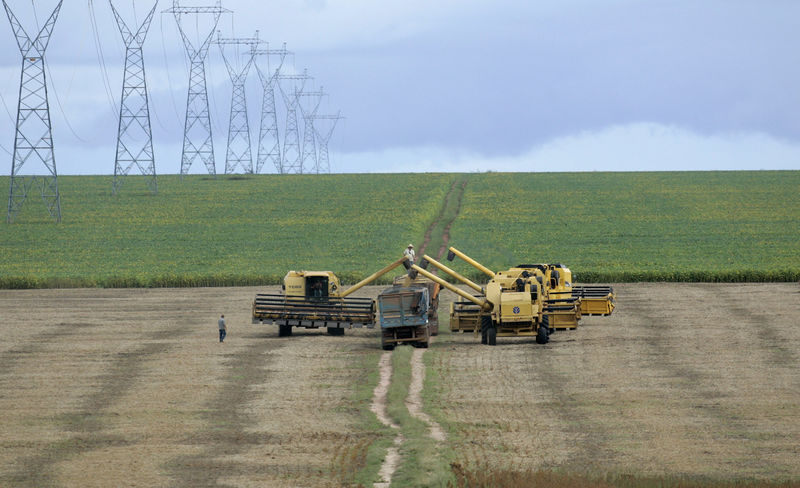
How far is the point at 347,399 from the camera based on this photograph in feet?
119

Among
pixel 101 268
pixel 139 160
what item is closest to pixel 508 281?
pixel 101 268

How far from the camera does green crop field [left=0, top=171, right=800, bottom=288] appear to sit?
254 feet

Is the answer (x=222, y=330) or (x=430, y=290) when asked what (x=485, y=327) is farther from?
(x=222, y=330)

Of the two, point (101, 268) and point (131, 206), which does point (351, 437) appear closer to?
point (101, 268)

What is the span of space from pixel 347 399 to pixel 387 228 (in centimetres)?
6252

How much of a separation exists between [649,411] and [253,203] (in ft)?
294

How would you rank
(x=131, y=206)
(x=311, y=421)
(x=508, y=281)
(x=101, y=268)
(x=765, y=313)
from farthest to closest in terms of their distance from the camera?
(x=131, y=206), (x=101, y=268), (x=765, y=313), (x=508, y=281), (x=311, y=421)

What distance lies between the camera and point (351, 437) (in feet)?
101

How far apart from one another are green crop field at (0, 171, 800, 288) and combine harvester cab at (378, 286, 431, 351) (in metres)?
26.9

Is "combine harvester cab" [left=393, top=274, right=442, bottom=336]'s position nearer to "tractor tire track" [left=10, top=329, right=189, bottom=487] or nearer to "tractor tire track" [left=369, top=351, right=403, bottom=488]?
"tractor tire track" [left=369, top=351, right=403, bottom=488]

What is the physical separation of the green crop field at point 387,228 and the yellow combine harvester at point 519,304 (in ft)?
73.0

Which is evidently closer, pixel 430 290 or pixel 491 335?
pixel 491 335

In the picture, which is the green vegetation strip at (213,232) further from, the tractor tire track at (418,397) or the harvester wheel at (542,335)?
the tractor tire track at (418,397)

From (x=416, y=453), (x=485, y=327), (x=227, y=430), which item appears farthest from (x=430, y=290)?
(x=416, y=453)
